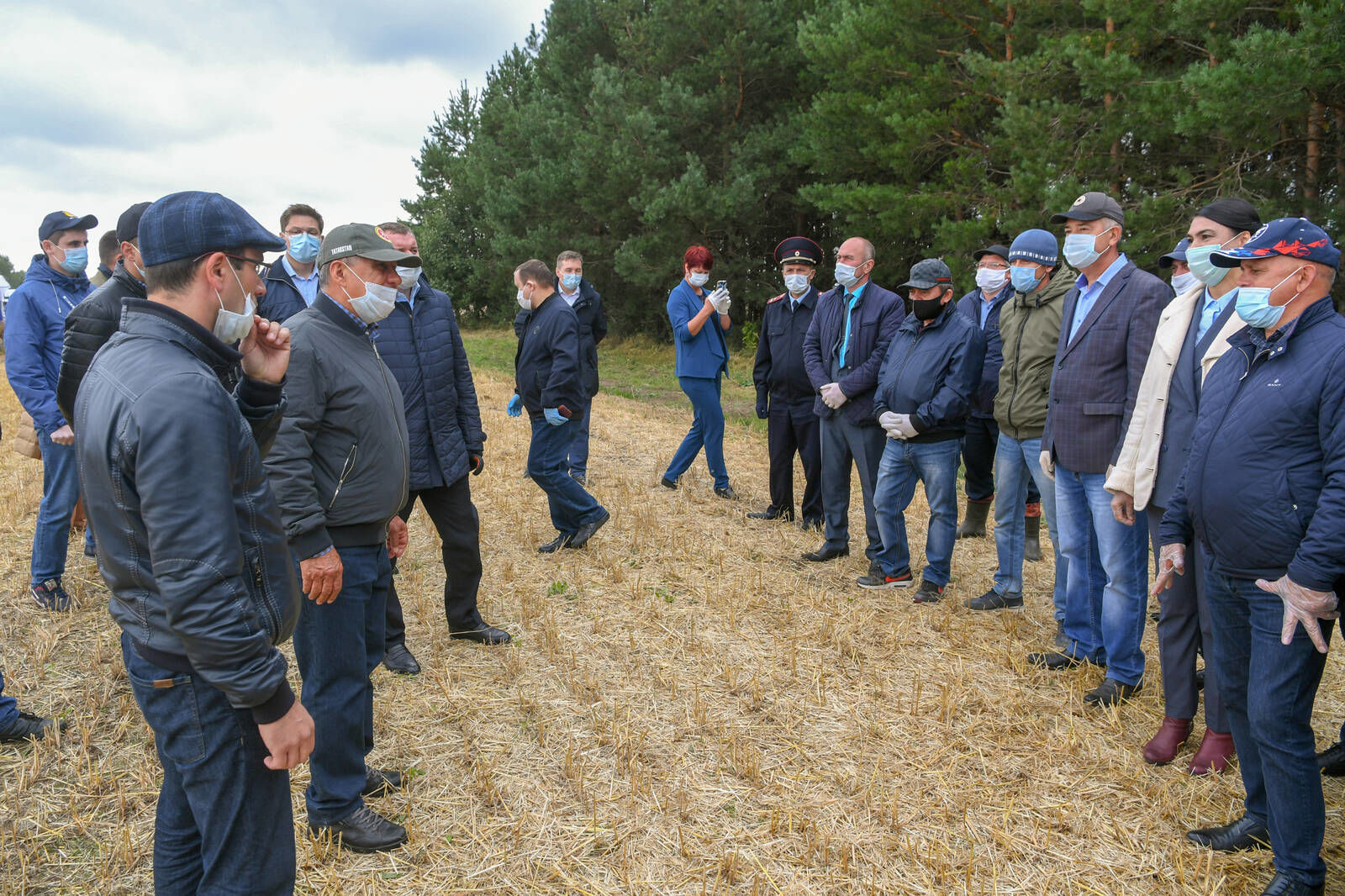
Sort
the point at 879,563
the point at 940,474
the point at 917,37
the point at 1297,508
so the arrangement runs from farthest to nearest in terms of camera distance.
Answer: the point at 917,37 < the point at 879,563 < the point at 940,474 < the point at 1297,508

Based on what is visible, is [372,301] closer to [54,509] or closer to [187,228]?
[187,228]

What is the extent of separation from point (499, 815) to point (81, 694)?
2.39m

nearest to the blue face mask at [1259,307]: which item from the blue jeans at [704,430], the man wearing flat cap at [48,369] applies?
the blue jeans at [704,430]

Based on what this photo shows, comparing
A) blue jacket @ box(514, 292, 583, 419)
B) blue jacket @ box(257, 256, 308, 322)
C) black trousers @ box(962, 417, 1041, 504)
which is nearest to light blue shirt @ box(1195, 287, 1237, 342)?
black trousers @ box(962, 417, 1041, 504)

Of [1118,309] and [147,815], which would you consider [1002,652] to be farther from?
[147,815]

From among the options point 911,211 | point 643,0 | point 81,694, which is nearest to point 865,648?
point 81,694

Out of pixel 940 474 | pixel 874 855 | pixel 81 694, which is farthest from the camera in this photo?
pixel 940 474

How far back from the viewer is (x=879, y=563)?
610 centimetres

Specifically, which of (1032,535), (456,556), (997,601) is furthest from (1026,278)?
(456,556)

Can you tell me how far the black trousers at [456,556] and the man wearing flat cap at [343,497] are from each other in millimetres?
1288

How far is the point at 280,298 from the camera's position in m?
4.80

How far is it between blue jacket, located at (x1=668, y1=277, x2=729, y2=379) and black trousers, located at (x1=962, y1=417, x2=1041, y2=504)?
8.01 feet

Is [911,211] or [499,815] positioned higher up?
[911,211]

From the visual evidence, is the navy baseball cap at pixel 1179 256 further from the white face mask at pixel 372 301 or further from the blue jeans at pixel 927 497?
the white face mask at pixel 372 301
